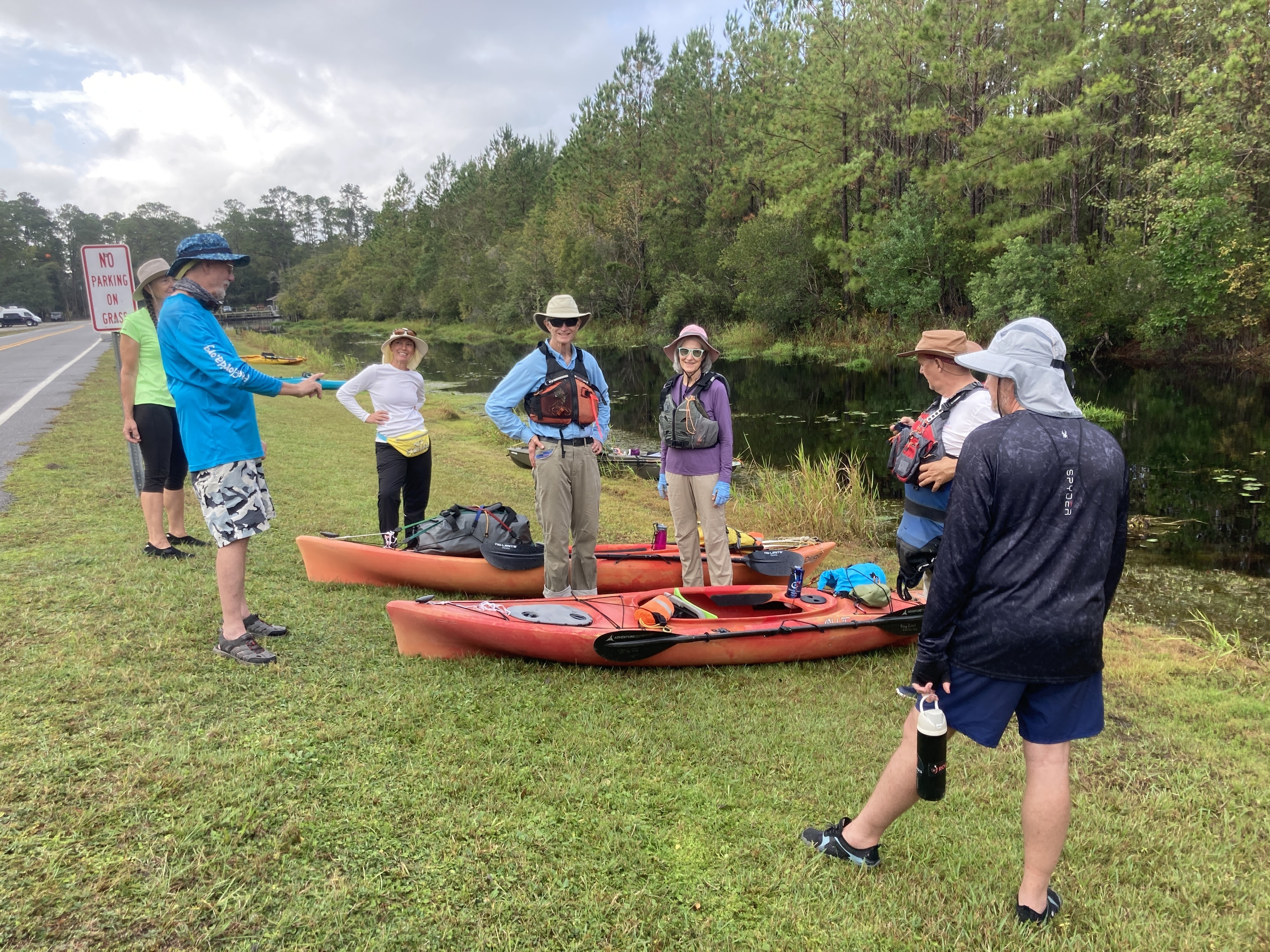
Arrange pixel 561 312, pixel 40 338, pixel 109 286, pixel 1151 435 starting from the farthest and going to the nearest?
pixel 40 338 < pixel 1151 435 < pixel 109 286 < pixel 561 312

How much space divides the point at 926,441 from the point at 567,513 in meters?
2.20

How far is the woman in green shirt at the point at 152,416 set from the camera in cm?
489

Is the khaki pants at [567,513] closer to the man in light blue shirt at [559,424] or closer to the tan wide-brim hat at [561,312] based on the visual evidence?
the man in light blue shirt at [559,424]

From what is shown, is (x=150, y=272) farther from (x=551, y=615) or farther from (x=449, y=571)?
(x=551, y=615)

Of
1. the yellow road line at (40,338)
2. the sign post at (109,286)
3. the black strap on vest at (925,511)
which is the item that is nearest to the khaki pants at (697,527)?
the black strap on vest at (925,511)

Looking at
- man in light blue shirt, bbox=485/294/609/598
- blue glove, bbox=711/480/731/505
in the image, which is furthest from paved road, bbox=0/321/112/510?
blue glove, bbox=711/480/731/505

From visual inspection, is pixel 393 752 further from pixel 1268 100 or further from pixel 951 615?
pixel 1268 100

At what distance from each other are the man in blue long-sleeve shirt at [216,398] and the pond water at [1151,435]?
6.74m

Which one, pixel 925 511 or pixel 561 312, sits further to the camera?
pixel 561 312

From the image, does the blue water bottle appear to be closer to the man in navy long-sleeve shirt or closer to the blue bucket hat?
the man in navy long-sleeve shirt

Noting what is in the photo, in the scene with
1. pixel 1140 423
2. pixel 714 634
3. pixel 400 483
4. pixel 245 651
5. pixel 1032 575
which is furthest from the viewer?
pixel 1140 423

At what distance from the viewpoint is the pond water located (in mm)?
6902

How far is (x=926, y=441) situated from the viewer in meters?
3.72

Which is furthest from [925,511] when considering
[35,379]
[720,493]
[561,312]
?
[35,379]
